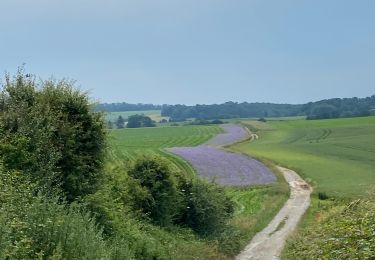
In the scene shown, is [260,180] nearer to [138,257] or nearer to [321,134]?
[138,257]

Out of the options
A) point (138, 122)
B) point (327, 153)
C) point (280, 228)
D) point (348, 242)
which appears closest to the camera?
point (348, 242)

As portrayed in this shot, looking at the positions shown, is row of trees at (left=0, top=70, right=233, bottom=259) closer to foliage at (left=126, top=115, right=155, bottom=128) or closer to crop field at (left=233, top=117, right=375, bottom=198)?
crop field at (left=233, top=117, right=375, bottom=198)

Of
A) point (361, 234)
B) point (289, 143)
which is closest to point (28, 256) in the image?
point (361, 234)

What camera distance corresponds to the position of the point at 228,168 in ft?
194

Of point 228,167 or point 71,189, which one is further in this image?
point 228,167

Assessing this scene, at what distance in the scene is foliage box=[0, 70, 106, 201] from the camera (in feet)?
53.2

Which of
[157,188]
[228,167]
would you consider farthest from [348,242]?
[228,167]

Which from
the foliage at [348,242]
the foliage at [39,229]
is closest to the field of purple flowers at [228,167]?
the foliage at [348,242]

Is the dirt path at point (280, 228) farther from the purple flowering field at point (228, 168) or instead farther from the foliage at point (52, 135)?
the foliage at point (52, 135)

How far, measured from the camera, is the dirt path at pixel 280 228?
25302 millimetres

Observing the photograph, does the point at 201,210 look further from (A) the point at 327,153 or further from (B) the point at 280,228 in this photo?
(A) the point at 327,153

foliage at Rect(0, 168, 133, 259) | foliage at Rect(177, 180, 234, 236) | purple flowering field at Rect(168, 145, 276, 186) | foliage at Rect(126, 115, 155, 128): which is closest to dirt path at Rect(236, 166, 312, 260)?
foliage at Rect(177, 180, 234, 236)

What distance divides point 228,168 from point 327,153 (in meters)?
21.0

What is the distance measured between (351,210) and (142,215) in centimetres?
900
